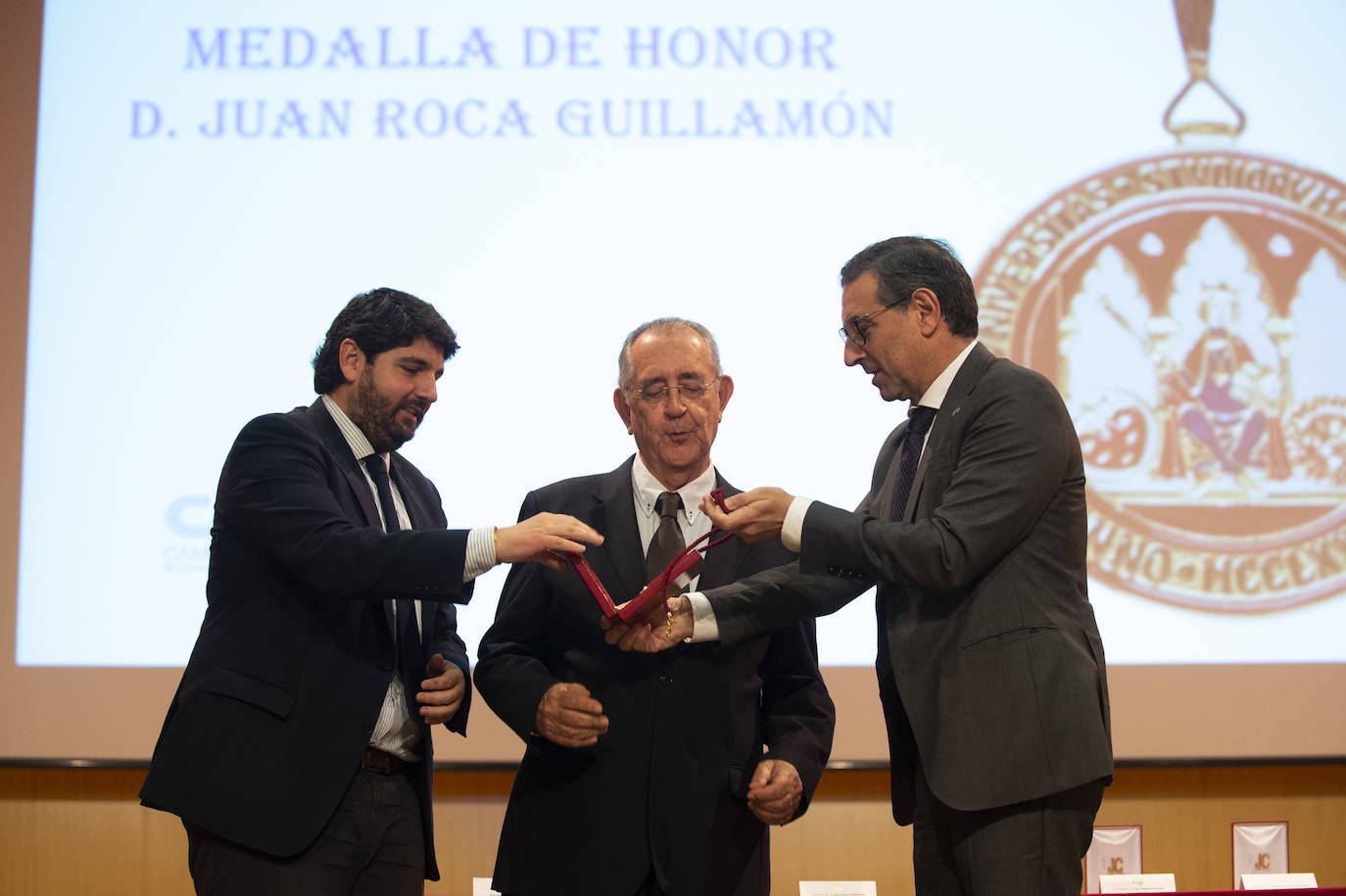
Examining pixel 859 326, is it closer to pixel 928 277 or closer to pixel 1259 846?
pixel 928 277

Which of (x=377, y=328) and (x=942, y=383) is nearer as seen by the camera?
(x=942, y=383)

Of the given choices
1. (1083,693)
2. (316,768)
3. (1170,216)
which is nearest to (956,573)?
(1083,693)

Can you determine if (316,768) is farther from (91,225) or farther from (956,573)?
(91,225)

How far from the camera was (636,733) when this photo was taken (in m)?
2.40

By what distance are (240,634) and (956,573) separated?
4.59ft

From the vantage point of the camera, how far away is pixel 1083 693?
6.79ft

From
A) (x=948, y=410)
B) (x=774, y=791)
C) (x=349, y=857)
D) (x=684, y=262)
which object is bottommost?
(x=349, y=857)

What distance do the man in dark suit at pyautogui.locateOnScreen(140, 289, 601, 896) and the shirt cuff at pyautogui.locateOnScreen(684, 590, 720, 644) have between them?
253 mm

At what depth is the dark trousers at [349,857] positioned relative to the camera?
7.33ft

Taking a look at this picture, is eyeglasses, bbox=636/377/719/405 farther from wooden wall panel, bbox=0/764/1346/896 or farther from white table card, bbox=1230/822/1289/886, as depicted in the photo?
white table card, bbox=1230/822/1289/886

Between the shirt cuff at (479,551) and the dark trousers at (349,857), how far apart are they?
1.67ft

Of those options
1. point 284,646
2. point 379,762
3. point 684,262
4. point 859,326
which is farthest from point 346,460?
point 684,262

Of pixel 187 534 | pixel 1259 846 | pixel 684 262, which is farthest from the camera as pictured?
pixel 1259 846

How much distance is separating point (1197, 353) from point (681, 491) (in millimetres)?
2490
